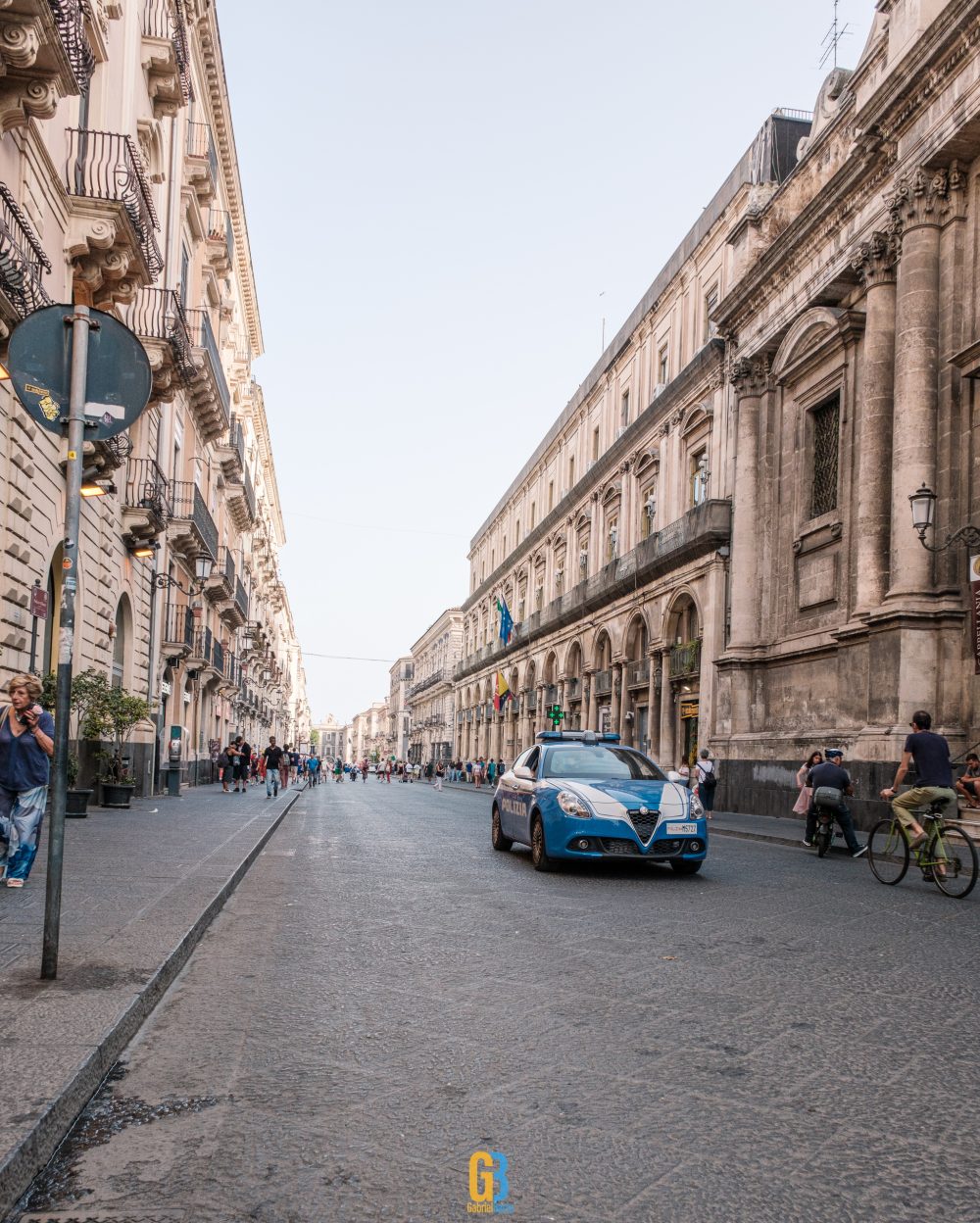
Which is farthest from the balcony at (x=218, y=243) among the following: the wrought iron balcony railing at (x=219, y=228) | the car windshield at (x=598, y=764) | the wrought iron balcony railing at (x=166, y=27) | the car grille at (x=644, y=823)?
the car grille at (x=644, y=823)

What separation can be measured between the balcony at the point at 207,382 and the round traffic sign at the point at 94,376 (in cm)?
2317

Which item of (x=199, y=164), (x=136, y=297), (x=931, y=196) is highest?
(x=199, y=164)

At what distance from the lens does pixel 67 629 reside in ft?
17.5

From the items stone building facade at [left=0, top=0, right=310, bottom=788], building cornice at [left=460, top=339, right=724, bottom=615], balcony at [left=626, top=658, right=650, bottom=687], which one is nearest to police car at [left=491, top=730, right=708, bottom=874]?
stone building facade at [left=0, top=0, right=310, bottom=788]

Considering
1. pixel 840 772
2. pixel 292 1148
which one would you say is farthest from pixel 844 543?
pixel 292 1148

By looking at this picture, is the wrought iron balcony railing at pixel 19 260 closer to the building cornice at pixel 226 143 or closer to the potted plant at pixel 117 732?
the potted plant at pixel 117 732

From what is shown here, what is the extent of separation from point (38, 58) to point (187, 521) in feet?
59.1

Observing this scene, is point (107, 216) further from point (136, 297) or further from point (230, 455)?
point (230, 455)

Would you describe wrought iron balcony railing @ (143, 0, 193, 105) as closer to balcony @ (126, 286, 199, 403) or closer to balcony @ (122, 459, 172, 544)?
balcony @ (126, 286, 199, 403)

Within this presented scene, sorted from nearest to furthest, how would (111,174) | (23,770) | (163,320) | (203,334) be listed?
(23,770), (111,174), (163,320), (203,334)

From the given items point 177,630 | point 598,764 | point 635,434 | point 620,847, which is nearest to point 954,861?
point 620,847

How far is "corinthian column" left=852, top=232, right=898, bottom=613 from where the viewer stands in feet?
69.5

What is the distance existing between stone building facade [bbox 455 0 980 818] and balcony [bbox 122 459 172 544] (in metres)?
13.5

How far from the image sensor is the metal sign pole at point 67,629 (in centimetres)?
522
